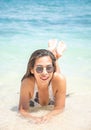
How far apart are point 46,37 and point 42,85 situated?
6374 mm

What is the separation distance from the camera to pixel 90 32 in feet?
36.5

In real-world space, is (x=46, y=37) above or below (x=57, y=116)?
above

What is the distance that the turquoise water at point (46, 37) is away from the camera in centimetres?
669

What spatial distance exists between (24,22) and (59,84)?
383 inches

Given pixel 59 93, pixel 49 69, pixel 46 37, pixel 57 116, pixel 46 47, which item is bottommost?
pixel 57 116

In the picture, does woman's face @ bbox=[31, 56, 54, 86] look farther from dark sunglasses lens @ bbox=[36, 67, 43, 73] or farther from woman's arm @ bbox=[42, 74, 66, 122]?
woman's arm @ bbox=[42, 74, 66, 122]

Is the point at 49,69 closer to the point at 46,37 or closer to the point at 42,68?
the point at 42,68

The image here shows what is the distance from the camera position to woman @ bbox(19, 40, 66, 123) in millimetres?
4215

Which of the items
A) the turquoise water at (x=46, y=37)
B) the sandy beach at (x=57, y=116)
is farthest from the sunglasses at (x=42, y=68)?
the turquoise water at (x=46, y=37)

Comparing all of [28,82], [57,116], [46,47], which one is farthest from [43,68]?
[46,47]

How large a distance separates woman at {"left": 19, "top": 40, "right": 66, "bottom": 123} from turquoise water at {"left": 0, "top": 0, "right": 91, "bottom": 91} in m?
1.24

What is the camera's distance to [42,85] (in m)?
4.45

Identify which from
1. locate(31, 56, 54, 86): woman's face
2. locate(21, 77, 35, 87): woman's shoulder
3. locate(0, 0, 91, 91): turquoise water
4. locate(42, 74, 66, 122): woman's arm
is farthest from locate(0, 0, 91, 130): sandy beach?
locate(31, 56, 54, 86): woman's face

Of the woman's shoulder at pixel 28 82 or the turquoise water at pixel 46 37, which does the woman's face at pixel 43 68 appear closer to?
the woman's shoulder at pixel 28 82
